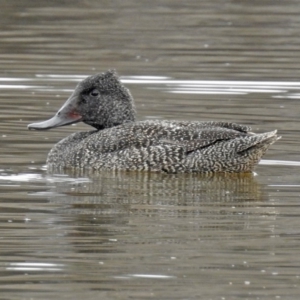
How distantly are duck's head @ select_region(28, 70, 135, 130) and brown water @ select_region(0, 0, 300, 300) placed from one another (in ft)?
1.60

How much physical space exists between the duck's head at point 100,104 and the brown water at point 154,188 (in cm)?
49

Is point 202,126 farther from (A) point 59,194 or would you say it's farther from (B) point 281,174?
(A) point 59,194

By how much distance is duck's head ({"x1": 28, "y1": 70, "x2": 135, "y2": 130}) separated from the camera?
13562 millimetres

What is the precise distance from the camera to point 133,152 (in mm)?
12594

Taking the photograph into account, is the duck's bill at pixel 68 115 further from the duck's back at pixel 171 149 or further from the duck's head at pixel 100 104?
the duck's back at pixel 171 149

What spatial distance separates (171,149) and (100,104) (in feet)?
4.70

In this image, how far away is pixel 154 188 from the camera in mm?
11766

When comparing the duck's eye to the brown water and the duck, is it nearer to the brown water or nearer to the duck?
the duck

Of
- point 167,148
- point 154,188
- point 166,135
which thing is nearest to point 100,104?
point 166,135

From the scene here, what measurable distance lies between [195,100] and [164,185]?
491 centimetres

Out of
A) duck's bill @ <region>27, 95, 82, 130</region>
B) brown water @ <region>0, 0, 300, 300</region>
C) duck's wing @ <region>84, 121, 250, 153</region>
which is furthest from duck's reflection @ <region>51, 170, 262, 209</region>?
duck's bill @ <region>27, 95, 82, 130</region>

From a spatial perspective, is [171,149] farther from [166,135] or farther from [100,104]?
[100,104]

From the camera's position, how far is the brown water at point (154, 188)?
8406mm

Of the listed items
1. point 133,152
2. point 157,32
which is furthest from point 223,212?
point 157,32
